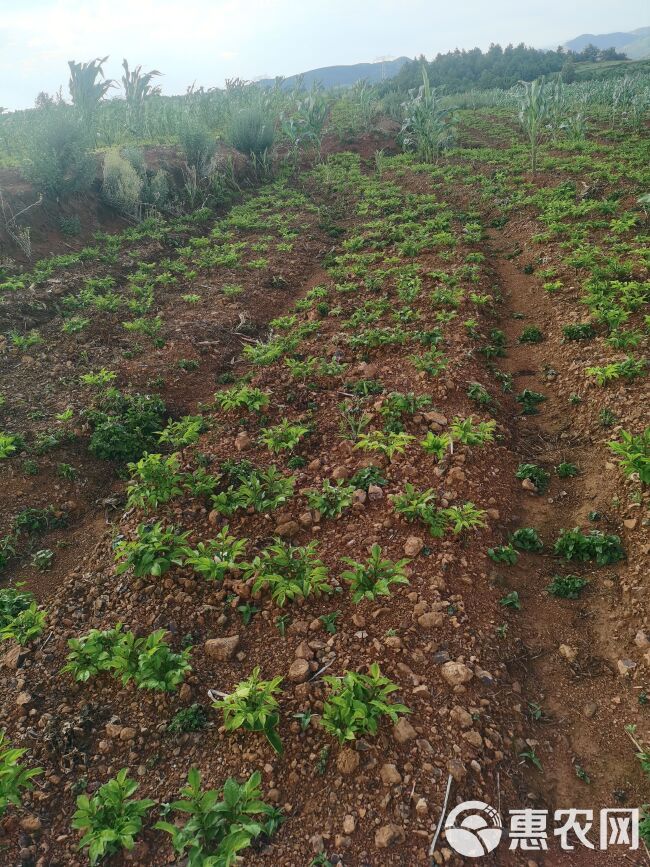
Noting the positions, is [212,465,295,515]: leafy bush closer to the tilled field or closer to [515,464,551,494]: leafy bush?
the tilled field

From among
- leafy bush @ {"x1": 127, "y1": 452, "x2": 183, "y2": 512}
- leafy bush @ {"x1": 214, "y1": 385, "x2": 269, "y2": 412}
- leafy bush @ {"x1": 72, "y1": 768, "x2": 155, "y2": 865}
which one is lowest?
leafy bush @ {"x1": 72, "y1": 768, "x2": 155, "y2": 865}

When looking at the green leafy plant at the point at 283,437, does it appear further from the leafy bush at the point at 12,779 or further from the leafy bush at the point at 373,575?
the leafy bush at the point at 12,779

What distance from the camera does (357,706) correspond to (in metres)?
2.92

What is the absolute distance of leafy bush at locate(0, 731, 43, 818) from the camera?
8.57 feet

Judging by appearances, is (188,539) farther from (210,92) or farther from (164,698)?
(210,92)

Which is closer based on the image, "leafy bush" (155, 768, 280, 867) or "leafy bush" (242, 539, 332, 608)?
"leafy bush" (155, 768, 280, 867)

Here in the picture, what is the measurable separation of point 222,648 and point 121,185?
41.3ft

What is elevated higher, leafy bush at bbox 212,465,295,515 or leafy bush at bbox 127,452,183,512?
leafy bush at bbox 127,452,183,512
